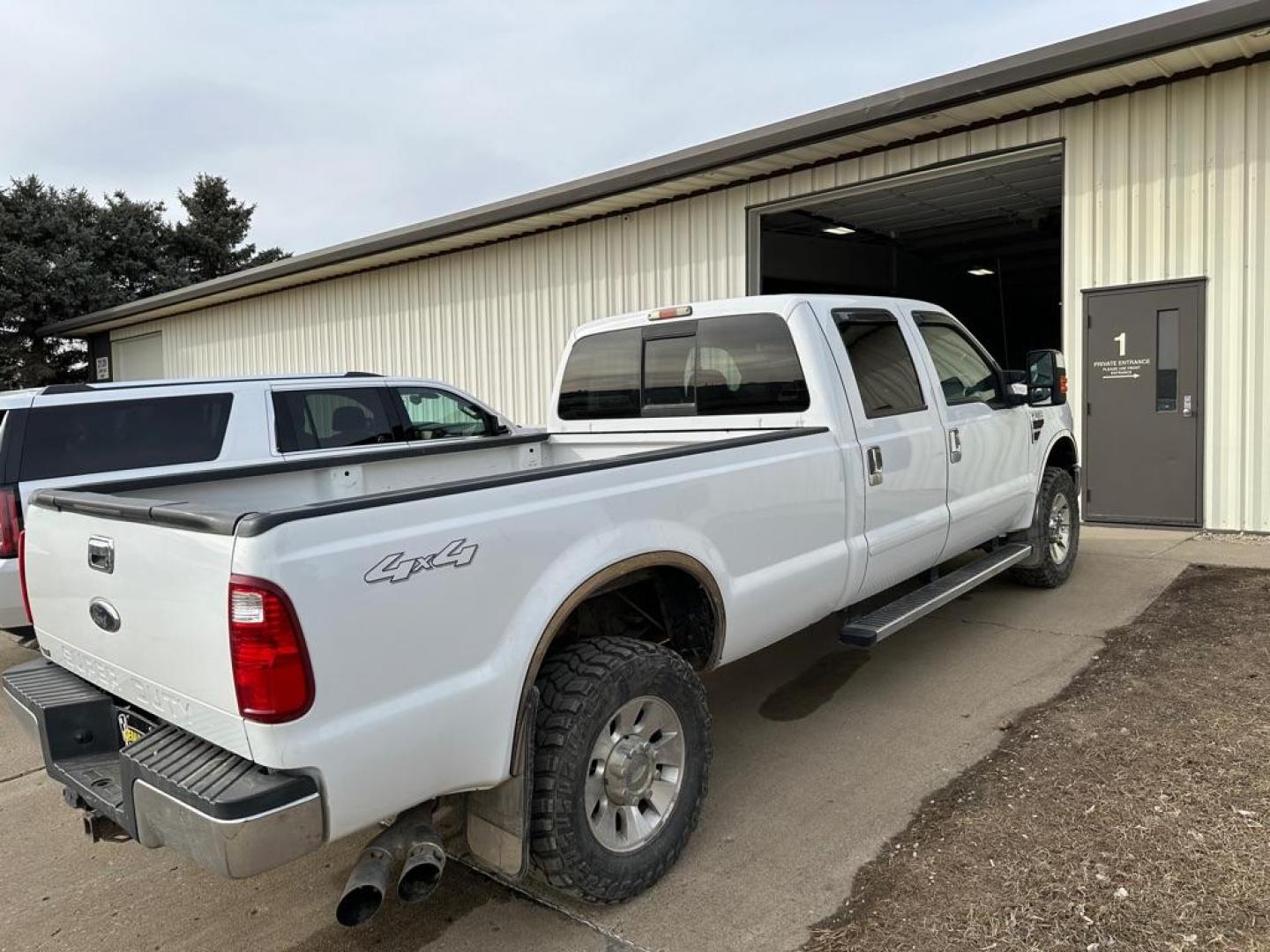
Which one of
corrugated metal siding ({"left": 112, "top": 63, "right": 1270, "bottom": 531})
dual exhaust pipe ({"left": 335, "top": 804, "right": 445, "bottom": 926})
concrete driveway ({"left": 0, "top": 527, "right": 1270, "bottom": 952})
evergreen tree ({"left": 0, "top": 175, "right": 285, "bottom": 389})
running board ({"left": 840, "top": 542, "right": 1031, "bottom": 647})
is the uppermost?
evergreen tree ({"left": 0, "top": 175, "right": 285, "bottom": 389})

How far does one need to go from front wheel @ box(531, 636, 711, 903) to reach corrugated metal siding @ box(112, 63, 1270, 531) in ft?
25.3

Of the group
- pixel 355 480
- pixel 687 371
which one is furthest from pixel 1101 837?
pixel 355 480

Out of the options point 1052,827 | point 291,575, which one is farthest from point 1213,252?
point 291,575

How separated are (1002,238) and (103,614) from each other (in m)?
18.5

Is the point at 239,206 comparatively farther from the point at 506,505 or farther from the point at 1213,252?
the point at 506,505

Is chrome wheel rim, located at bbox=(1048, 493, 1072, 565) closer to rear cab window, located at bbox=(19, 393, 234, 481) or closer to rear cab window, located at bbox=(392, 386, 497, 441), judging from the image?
rear cab window, located at bbox=(392, 386, 497, 441)

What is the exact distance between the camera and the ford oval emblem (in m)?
2.56

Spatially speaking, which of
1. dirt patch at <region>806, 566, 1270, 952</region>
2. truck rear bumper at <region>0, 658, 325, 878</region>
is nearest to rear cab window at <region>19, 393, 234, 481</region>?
truck rear bumper at <region>0, 658, 325, 878</region>

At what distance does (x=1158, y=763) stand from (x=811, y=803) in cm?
144

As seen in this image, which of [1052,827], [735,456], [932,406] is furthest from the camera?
[932,406]

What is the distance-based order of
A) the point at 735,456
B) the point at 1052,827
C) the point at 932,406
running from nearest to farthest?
the point at 1052,827, the point at 735,456, the point at 932,406

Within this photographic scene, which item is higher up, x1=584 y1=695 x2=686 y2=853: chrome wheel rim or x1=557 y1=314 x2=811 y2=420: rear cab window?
x1=557 y1=314 x2=811 y2=420: rear cab window

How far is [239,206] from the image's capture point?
44.0 meters

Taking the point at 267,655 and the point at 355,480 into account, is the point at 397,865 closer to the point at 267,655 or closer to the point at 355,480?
the point at 267,655
